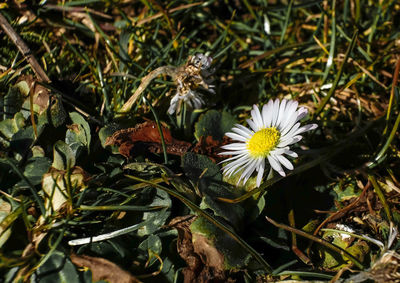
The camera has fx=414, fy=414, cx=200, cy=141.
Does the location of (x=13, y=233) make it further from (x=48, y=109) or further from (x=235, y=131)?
(x=235, y=131)

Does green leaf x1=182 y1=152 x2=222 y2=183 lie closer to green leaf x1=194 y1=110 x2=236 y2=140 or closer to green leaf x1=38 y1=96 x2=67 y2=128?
green leaf x1=194 y1=110 x2=236 y2=140

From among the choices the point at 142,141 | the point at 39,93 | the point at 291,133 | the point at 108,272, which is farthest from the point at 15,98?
the point at 291,133

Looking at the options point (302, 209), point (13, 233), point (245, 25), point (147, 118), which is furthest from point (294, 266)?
point (245, 25)

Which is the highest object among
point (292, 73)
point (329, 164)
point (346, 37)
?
point (346, 37)

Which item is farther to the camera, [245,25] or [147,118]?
[245,25]

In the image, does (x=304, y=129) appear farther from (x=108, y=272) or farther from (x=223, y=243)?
(x=108, y=272)

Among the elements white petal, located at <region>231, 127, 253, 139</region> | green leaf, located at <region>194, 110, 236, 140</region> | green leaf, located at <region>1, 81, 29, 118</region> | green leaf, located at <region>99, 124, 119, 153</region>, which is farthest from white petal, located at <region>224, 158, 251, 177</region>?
green leaf, located at <region>1, 81, 29, 118</region>
